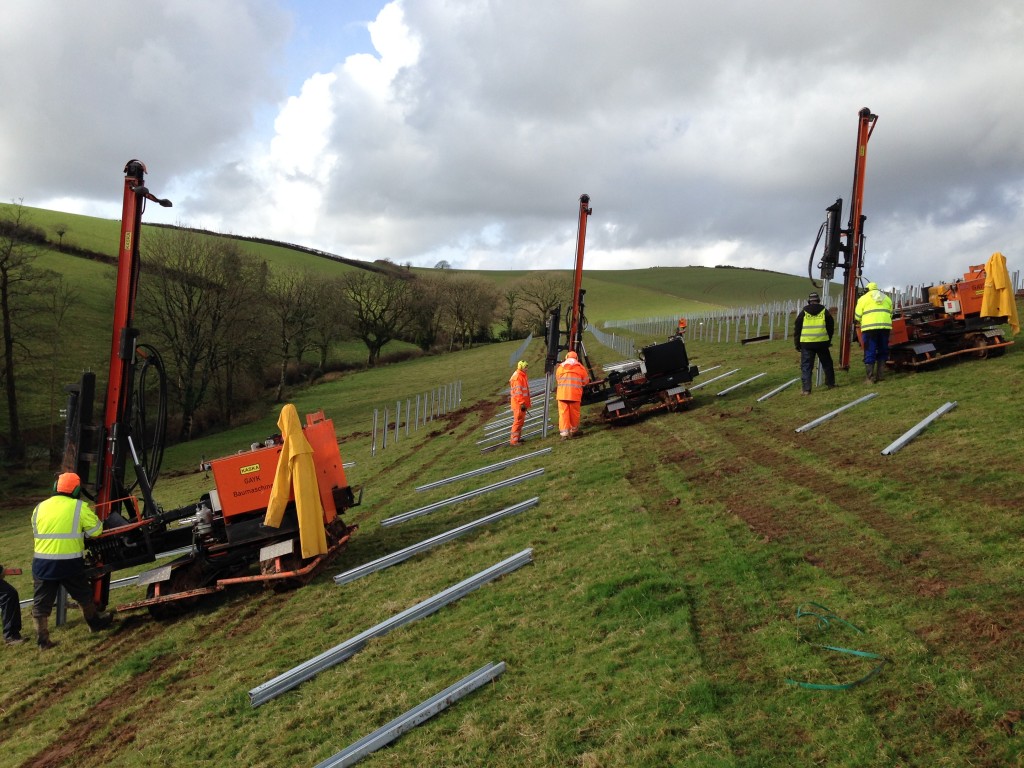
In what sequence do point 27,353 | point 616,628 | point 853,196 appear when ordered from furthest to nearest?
point 27,353 → point 853,196 → point 616,628

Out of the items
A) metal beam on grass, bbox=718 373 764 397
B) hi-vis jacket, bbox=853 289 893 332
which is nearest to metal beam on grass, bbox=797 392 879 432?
hi-vis jacket, bbox=853 289 893 332

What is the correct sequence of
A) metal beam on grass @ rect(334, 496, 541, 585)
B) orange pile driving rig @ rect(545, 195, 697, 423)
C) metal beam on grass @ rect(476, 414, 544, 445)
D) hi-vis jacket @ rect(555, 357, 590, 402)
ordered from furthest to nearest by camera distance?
1. metal beam on grass @ rect(476, 414, 544, 445)
2. orange pile driving rig @ rect(545, 195, 697, 423)
3. hi-vis jacket @ rect(555, 357, 590, 402)
4. metal beam on grass @ rect(334, 496, 541, 585)

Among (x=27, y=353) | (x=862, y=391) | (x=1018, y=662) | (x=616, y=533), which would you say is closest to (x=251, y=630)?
(x=616, y=533)

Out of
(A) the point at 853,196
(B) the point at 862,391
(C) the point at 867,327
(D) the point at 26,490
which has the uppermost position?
(A) the point at 853,196

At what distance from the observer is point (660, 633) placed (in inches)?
237

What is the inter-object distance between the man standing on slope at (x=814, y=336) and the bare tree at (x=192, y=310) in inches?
1455

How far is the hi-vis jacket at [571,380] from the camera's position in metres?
16.3

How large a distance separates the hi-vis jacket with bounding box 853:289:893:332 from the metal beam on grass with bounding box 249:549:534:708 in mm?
9456

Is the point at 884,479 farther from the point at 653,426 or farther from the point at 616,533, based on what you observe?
the point at 653,426

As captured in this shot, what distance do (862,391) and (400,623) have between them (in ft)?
35.3

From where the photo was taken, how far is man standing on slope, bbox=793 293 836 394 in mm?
14727

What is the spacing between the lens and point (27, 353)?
37000mm

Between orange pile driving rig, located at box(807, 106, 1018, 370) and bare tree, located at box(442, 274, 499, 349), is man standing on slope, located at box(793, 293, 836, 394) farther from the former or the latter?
bare tree, located at box(442, 274, 499, 349)

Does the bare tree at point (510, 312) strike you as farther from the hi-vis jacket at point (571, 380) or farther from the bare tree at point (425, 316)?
the hi-vis jacket at point (571, 380)
